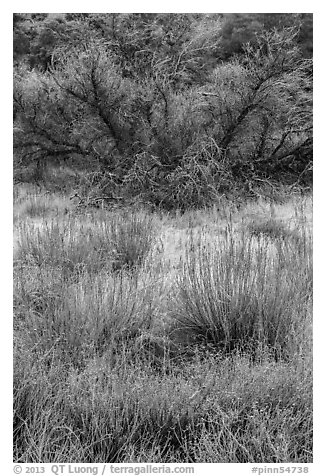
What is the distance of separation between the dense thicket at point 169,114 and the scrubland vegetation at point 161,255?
32 mm

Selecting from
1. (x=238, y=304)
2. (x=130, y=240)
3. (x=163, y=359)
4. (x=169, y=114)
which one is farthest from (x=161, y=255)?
(x=169, y=114)

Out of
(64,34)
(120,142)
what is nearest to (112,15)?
(64,34)

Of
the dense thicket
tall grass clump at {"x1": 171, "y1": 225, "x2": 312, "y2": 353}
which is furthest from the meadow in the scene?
the dense thicket

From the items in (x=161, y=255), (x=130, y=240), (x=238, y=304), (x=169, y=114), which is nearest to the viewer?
(x=238, y=304)

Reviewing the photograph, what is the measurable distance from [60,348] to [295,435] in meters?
1.34

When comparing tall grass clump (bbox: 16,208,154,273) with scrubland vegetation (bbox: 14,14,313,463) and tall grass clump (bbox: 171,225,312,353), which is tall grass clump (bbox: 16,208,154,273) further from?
tall grass clump (bbox: 171,225,312,353)

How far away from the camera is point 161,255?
14.4 ft

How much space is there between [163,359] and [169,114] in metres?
6.51

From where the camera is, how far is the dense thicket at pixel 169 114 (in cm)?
845

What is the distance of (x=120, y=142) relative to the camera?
895 centimetres

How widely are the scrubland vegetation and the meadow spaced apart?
0.04 ft

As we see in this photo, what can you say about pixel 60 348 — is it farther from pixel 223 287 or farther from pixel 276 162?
pixel 276 162

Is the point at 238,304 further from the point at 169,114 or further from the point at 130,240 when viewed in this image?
the point at 169,114

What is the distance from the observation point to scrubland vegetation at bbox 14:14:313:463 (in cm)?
239
